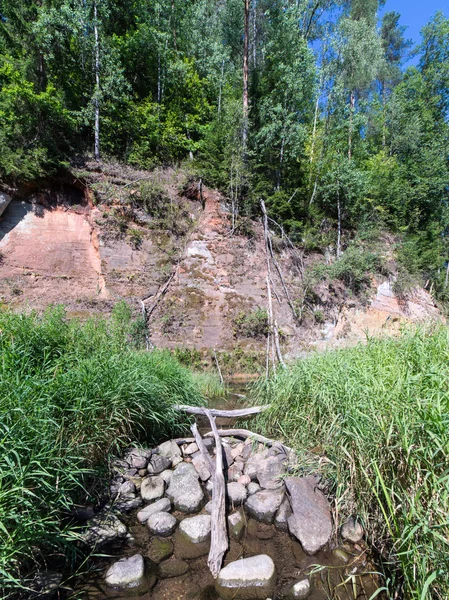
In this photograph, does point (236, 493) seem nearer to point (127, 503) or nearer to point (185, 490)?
point (185, 490)

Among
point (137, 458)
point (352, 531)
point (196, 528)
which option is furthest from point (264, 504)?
point (137, 458)

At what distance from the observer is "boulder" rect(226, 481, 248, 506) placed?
3305 millimetres

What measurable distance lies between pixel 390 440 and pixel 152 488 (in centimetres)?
268

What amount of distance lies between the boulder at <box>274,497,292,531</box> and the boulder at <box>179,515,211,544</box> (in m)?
0.72

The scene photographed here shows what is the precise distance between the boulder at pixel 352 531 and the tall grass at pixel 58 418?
2396 millimetres

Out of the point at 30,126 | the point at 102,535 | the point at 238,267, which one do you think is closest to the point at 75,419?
the point at 102,535

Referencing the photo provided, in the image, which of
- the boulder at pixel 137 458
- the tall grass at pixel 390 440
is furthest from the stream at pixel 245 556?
the boulder at pixel 137 458

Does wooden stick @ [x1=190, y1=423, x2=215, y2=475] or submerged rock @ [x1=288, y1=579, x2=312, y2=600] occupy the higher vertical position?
wooden stick @ [x1=190, y1=423, x2=215, y2=475]

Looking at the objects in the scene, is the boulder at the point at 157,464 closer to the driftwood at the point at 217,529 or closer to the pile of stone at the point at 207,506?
the pile of stone at the point at 207,506

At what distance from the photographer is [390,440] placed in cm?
239

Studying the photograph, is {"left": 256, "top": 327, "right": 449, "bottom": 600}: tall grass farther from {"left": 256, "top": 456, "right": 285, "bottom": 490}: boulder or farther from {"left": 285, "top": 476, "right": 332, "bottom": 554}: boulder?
{"left": 256, "top": 456, "right": 285, "bottom": 490}: boulder

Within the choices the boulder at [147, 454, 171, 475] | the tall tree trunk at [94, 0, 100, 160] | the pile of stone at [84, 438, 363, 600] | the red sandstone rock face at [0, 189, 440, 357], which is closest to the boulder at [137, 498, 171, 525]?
the pile of stone at [84, 438, 363, 600]

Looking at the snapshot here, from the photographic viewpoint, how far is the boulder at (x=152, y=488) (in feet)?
11.0

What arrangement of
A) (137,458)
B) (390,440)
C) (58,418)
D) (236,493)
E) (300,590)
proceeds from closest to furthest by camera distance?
(300,590)
(390,440)
(58,418)
(236,493)
(137,458)
